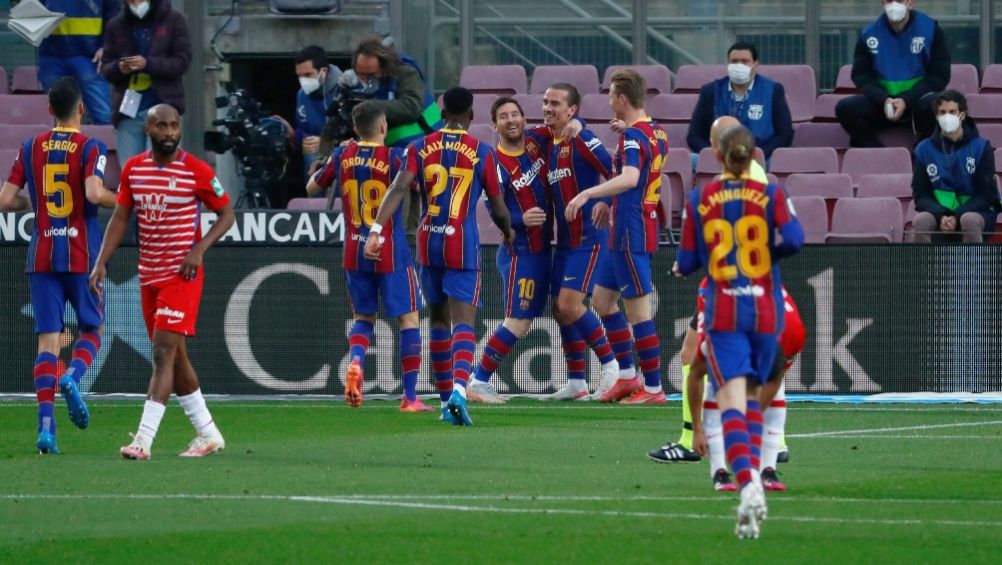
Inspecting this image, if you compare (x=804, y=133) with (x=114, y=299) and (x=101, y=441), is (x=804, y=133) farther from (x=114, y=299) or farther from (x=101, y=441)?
(x=101, y=441)

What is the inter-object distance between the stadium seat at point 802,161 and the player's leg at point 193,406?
812 centimetres

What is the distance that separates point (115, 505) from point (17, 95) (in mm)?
12698

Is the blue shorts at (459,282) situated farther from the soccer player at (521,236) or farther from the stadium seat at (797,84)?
the stadium seat at (797,84)

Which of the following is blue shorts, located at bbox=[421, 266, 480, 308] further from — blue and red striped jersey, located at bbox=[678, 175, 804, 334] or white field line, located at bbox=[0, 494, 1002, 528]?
blue and red striped jersey, located at bbox=[678, 175, 804, 334]

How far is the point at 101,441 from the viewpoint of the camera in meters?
12.5

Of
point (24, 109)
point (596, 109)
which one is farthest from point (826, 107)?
point (24, 109)

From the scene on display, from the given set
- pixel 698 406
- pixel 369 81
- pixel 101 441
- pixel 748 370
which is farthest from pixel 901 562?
pixel 369 81

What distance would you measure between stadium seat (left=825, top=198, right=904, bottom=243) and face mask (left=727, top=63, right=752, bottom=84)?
162 centimetres

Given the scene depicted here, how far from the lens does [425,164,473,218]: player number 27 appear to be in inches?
531

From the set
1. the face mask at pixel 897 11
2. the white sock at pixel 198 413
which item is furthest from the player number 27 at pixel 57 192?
the face mask at pixel 897 11

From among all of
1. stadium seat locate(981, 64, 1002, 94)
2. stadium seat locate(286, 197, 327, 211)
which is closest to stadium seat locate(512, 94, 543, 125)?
stadium seat locate(286, 197, 327, 211)

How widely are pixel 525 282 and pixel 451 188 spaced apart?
1.70 m

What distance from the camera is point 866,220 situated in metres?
17.1

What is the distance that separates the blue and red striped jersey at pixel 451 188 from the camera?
13.4 meters
